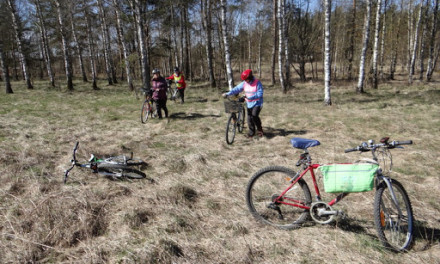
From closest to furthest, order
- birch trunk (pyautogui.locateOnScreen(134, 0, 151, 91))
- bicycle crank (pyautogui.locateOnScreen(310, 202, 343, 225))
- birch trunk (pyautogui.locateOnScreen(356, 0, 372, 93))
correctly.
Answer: bicycle crank (pyautogui.locateOnScreen(310, 202, 343, 225)) < birch trunk (pyautogui.locateOnScreen(134, 0, 151, 91)) < birch trunk (pyautogui.locateOnScreen(356, 0, 372, 93))

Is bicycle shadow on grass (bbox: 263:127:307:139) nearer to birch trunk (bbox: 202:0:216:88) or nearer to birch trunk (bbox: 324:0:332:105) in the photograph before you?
birch trunk (bbox: 324:0:332:105)

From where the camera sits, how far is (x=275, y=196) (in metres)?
3.25

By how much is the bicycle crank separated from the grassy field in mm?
176

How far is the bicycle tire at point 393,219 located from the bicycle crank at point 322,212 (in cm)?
41

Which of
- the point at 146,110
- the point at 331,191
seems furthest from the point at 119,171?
the point at 146,110

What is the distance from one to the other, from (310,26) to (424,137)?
20.3 m

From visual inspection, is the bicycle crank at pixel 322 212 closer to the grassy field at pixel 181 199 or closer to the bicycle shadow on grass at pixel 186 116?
the grassy field at pixel 181 199

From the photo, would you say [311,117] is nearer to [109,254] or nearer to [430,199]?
[430,199]

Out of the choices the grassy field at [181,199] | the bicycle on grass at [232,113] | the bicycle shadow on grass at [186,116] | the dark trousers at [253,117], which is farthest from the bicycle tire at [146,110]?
the dark trousers at [253,117]

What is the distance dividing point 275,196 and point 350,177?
94cm

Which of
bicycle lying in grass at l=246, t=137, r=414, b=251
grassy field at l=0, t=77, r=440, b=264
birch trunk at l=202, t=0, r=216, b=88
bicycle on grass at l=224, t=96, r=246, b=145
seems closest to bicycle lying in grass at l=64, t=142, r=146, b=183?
grassy field at l=0, t=77, r=440, b=264

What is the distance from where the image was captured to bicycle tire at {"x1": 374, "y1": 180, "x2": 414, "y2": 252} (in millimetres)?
2752

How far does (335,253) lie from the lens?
2.73m

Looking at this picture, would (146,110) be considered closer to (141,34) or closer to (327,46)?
(141,34)
